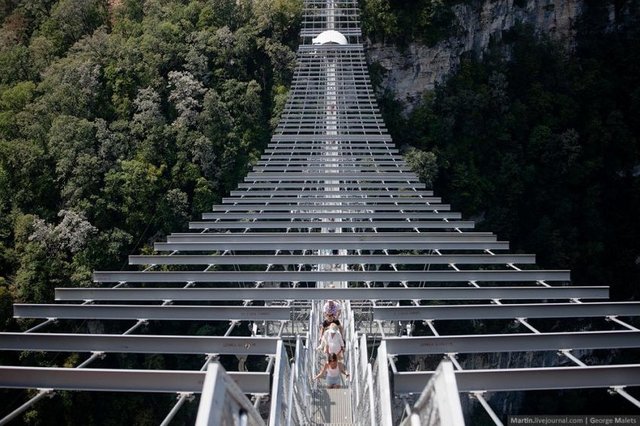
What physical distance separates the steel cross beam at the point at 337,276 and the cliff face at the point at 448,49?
861 inches

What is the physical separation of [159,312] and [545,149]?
2730cm

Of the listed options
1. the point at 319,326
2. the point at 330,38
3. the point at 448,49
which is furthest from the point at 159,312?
the point at 448,49

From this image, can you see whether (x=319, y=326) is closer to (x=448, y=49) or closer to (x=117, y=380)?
(x=117, y=380)

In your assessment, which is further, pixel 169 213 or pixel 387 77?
pixel 387 77

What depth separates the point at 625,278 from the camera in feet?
95.9

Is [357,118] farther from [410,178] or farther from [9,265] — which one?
[9,265]

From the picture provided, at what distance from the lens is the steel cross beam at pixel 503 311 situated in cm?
702

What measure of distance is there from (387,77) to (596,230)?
14453 millimetres

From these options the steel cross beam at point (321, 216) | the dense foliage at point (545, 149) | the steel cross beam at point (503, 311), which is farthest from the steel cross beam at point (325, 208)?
Answer: the dense foliage at point (545, 149)

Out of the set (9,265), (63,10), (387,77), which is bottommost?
(9,265)

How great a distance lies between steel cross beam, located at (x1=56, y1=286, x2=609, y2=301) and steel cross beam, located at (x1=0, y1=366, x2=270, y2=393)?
102 inches

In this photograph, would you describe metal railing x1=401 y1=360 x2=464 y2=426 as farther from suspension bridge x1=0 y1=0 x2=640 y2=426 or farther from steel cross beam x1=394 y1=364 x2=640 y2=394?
steel cross beam x1=394 y1=364 x2=640 y2=394

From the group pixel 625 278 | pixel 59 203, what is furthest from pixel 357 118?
pixel 625 278

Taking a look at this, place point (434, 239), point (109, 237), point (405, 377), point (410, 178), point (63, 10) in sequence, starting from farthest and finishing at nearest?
point (63, 10) → point (109, 237) → point (410, 178) → point (434, 239) → point (405, 377)
